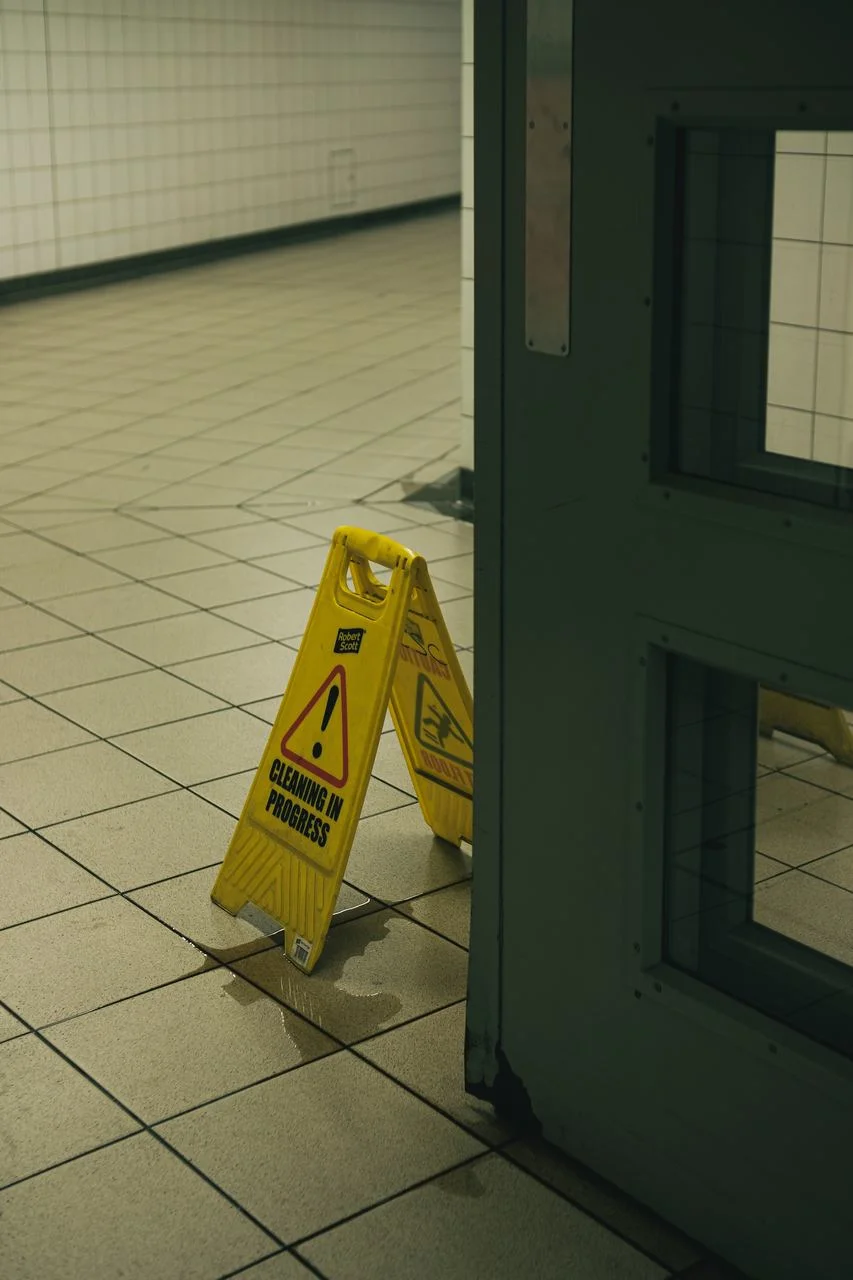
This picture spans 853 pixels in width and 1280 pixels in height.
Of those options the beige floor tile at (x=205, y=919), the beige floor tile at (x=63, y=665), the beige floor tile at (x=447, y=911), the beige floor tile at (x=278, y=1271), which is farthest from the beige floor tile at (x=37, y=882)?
the beige floor tile at (x=278, y=1271)

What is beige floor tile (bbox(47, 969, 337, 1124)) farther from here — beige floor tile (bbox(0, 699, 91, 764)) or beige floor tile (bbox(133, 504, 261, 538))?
beige floor tile (bbox(133, 504, 261, 538))

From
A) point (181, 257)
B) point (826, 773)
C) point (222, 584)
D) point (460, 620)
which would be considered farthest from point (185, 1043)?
point (181, 257)

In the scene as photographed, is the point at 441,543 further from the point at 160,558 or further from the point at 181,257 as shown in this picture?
the point at 181,257

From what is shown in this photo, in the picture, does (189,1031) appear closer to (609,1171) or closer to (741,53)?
(609,1171)

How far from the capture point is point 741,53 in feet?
5.96

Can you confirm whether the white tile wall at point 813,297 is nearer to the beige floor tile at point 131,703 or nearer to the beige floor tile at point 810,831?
the beige floor tile at point 810,831

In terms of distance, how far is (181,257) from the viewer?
13.0 meters

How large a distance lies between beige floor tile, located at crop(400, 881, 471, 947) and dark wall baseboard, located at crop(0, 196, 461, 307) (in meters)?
9.10

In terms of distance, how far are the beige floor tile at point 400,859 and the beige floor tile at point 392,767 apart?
17 cm

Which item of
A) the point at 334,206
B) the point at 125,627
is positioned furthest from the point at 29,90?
the point at 125,627

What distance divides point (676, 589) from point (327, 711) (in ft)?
3.81

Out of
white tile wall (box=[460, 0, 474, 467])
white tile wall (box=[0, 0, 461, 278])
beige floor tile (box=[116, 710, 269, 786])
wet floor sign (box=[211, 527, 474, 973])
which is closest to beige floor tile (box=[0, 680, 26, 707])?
beige floor tile (box=[116, 710, 269, 786])

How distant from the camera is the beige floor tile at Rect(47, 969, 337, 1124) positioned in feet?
8.50

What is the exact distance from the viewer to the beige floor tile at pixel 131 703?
13.5 feet
